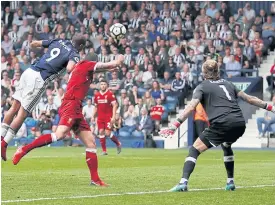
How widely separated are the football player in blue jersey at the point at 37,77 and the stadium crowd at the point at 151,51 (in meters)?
16.4

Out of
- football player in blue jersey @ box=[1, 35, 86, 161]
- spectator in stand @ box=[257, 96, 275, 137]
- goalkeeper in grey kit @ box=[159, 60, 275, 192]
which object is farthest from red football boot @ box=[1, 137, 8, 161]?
spectator in stand @ box=[257, 96, 275, 137]

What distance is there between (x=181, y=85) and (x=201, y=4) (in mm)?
4758

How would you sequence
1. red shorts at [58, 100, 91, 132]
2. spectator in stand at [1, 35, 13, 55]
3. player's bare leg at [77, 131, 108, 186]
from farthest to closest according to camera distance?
spectator in stand at [1, 35, 13, 55], player's bare leg at [77, 131, 108, 186], red shorts at [58, 100, 91, 132]

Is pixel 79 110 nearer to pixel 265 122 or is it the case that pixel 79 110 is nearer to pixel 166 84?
pixel 265 122

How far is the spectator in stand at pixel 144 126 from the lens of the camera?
3334 cm

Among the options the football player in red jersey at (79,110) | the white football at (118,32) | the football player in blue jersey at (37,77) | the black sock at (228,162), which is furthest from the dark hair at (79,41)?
the black sock at (228,162)

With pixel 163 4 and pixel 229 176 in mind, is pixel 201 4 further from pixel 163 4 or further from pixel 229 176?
pixel 229 176

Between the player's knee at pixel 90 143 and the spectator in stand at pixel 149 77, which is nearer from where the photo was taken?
the player's knee at pixel 90 143

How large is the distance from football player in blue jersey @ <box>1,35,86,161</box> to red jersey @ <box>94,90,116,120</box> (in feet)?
30.9

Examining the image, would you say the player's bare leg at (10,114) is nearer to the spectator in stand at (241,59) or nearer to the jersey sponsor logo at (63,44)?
the jersey sponsor logo at (63,44)

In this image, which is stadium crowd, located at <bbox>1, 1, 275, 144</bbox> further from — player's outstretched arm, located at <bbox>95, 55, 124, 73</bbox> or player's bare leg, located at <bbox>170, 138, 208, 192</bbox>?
player's bare leg, located at <bbox>170, 138, 208, 192</bbox>

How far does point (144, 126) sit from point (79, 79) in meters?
18.6

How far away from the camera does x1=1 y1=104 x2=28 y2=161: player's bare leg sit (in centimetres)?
1658

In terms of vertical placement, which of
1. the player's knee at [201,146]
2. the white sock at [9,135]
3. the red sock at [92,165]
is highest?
the player's knee at [201,146]
